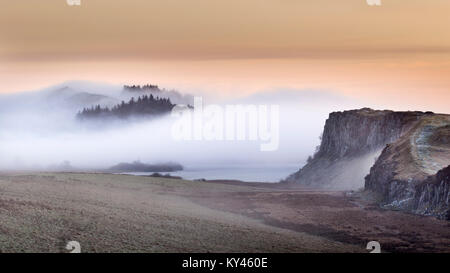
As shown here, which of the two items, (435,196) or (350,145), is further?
(350,145)

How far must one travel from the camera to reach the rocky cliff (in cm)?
7206

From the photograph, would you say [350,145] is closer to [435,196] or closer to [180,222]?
[435,196]

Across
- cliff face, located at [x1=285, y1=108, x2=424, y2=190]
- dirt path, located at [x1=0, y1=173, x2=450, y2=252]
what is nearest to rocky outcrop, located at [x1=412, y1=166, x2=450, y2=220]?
dirt path, located at [x1=0, y1=173, x2=450, y2=252]

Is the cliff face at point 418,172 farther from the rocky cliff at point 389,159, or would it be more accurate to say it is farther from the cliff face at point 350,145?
the cliff face at point 350,145

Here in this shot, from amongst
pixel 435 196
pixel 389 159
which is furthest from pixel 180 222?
pixel 389 159

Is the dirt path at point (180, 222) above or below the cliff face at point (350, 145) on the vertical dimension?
below

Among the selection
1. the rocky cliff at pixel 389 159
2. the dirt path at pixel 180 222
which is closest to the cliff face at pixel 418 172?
the rocky cliff at pixel 389 159

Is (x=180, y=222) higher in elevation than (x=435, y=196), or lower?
lower

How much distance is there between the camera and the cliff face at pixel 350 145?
117688 mm

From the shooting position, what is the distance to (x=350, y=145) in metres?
136

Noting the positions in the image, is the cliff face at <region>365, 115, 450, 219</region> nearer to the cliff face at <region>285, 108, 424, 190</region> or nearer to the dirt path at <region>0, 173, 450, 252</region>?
the dirt path at <region>0, 173, 450, 252</region>

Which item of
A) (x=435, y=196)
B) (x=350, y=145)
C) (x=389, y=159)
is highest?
(x=350, y=145)

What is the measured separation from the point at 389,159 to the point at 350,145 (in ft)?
151
